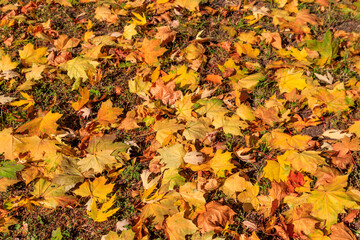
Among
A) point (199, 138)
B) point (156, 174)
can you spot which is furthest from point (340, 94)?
point (156, 174)

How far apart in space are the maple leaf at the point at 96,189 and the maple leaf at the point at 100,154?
0.08 meters

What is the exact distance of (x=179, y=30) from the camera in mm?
3217

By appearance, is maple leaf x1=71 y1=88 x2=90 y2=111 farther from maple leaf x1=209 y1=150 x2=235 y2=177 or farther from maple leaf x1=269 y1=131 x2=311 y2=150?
maple leaf x1=269 y1=131 x2=311 y2=150

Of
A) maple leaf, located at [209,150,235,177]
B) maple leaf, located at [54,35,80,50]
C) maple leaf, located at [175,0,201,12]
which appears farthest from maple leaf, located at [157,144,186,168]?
maple leaf, located at [175,0,201,12]

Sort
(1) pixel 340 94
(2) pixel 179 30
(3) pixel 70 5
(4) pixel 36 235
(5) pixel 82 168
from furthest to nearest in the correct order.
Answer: (3) pixel 70 5 < (2) pixel 179 30 < (1) pixel 340 94 < (5) pixel 82 168 < (4) pixel 36 235

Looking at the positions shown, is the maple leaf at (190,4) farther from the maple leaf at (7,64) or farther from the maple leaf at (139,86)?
the maple leaf at (7,64)

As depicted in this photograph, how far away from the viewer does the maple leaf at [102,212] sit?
1.92m

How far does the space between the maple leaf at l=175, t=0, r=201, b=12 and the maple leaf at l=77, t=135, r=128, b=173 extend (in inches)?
76.3

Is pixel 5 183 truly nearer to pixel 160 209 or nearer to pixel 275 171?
pixel 160 209

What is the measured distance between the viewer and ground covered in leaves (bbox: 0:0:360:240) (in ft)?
6.38

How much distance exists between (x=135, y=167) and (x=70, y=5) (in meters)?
2.47

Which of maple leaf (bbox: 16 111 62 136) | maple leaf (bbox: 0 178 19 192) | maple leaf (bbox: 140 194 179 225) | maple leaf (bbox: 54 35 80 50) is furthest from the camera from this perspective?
maple leaf (bbox: 54 35 80 50)

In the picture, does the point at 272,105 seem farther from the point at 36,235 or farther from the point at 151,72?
the point at 36,235

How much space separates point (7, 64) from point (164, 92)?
1644 mm
